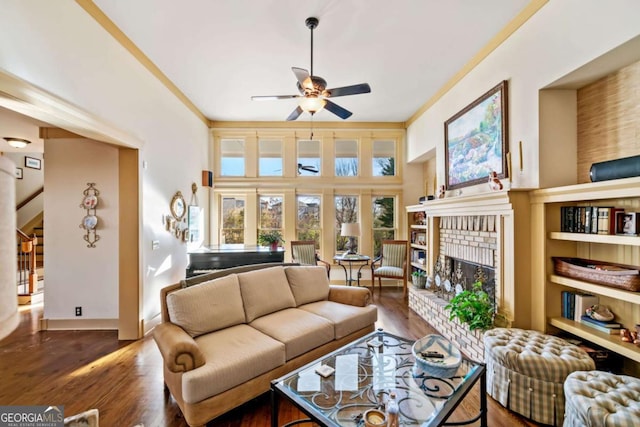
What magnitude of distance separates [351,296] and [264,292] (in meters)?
1.06

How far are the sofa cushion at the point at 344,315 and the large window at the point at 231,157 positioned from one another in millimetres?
4056

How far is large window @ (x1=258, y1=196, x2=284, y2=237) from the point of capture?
6.19 meters

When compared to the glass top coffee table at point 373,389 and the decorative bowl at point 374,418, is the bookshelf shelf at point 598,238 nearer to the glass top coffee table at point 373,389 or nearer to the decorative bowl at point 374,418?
the glass top coffee table at point 373,389

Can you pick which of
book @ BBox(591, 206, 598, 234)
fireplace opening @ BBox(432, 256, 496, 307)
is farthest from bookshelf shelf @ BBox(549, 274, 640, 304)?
fireplace opening @ BBox(432, 256, 496, 307)

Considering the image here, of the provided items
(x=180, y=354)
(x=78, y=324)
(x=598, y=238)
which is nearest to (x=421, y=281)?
(x=598, y=238)

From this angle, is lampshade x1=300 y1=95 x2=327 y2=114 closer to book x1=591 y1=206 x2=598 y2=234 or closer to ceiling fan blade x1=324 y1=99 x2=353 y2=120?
ceiling fan blade x1=324 y1=99 x2=353 y2=120

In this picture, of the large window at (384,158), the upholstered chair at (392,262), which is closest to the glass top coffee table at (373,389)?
the upholstered chair at (392,262)

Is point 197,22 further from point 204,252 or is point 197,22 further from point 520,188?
point 520,188

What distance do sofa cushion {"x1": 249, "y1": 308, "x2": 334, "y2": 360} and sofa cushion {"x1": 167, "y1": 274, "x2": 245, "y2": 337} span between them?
0.89 feet

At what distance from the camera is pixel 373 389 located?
174 centimetres

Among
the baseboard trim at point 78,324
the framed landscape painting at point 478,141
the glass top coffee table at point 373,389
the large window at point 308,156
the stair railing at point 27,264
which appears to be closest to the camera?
the glass top coffee table at point 373,389

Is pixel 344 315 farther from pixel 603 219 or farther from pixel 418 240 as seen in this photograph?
pixel 418 240

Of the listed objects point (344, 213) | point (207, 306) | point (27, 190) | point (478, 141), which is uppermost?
point (478, 141)

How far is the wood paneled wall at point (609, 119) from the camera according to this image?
213cm
